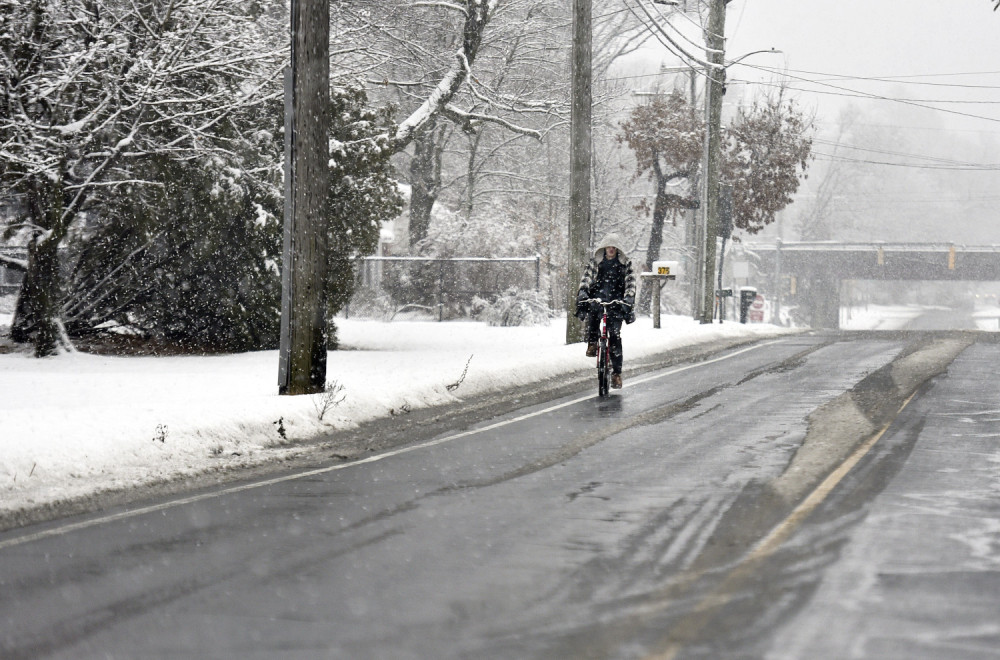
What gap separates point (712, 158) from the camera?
110ft

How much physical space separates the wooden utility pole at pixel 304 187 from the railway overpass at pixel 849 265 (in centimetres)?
7370

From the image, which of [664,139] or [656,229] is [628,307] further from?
[656,229]

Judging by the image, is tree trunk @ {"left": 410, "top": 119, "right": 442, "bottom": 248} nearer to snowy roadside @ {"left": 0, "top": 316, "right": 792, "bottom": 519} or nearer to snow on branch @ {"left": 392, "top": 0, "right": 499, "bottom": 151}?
snow on branch @ {"left": 392, "top": 0, "right": 499, "bottom": 151}

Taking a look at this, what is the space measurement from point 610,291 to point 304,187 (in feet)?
13.7

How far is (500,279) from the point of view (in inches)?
1387

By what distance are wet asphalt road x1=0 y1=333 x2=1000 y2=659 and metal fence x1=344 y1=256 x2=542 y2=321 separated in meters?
23.1

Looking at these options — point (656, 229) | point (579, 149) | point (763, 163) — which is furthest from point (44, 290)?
point (763, 163)

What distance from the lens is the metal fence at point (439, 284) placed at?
35.1m

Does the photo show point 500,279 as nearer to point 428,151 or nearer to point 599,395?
point 428,151

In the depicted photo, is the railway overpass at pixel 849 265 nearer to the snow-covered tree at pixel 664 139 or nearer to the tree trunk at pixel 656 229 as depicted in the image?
the tree trunk at pixel 656 229

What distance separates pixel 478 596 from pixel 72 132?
46.2 ft

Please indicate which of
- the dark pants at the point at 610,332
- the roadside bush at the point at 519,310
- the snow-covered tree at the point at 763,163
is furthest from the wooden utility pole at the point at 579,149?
the snow-covered tree at the point at 763,163

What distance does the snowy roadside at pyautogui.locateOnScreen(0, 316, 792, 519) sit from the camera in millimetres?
9547

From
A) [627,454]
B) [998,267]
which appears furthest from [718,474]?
[998,267]
